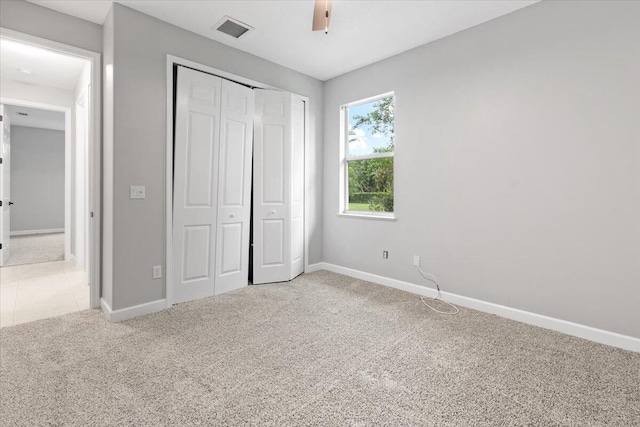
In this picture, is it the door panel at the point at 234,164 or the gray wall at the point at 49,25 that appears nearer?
the gray wall at the point at 49,25

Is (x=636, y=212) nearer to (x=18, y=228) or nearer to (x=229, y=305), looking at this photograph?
(x=229, y=305)

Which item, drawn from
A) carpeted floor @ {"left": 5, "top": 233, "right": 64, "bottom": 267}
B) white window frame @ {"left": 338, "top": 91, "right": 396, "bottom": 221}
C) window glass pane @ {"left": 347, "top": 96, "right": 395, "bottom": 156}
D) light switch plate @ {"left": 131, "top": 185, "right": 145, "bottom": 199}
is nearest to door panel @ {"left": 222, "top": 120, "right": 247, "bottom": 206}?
light switch plate @ {"left": 131, "top": 185, "right": 145, "bottom": 199}

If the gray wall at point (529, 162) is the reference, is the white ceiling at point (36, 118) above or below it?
above

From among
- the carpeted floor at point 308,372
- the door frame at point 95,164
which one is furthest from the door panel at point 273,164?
the door frame at point 95,164

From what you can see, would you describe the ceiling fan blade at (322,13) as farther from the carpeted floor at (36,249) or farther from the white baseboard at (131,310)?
the carpeted floor at (36,249)

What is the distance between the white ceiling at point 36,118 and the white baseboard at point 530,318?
23.1 feet

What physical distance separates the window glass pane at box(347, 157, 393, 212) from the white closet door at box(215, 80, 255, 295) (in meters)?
1.43

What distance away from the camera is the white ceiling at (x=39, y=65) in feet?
10.7

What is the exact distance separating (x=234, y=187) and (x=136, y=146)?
1039 mm

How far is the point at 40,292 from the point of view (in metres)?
3.40

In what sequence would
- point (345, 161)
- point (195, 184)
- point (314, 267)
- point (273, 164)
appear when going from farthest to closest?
point (314, 267) → point (345, 161) → point (273, 164) → point (195, 184)

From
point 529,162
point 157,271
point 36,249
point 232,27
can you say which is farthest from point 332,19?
point 36,249

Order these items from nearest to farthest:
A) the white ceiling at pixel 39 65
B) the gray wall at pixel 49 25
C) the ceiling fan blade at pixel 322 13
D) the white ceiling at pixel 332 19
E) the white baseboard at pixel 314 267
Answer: the ceiling fan blade at pixel 322 13 < the gray wall at pixel 49 25 < the white ceiling at pixel 332 19 < the white ceiling at pixel 39 65 < the white baseboard at pixel 314 267

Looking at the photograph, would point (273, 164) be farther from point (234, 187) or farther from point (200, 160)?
point (200, 160)
